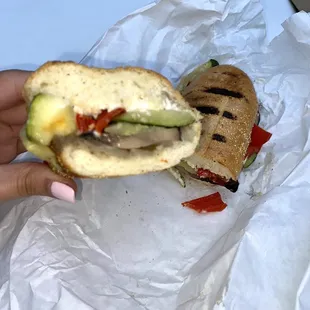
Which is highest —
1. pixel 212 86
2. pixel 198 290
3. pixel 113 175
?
pixel 113 175

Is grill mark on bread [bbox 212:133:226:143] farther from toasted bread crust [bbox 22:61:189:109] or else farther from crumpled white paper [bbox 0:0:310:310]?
toasted bread crust [bbox 22:61:189:109]

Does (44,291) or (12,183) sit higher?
(12,183)

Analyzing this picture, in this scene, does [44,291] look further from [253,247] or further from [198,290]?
[253,247]

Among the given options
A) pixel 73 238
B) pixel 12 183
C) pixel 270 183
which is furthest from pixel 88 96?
pixel 270 183

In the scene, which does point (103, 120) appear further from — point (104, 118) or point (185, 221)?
point (185, 221)

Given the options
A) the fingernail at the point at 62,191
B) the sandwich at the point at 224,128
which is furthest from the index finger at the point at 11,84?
the sandwich at the point at 224,128

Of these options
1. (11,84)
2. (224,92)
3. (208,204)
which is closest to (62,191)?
(11,84)

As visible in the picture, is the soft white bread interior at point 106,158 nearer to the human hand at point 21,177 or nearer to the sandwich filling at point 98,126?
the sandwich filling at point 98,126
